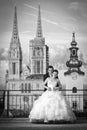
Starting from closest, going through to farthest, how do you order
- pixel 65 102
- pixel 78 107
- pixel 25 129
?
pixel 25 129, pixel 65 102, pixel 78 107

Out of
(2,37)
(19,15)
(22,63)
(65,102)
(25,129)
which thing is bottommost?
(25,129)

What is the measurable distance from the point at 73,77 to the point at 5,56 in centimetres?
199

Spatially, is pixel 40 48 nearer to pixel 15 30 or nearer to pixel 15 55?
pixel 15 55

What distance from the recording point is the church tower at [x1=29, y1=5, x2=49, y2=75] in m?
9.34

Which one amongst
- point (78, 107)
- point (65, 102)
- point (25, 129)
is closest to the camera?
point (25, 129)

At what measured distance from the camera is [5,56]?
9.30m

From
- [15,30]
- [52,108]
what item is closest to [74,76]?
[15,30]

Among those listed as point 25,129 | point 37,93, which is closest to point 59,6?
point 37,93

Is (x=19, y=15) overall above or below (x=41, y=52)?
above

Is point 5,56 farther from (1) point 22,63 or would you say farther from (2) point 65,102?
(2) point 65,102

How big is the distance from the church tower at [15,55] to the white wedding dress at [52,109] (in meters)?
3.48

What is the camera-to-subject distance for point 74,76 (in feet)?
31.0

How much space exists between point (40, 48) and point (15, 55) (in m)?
0.73

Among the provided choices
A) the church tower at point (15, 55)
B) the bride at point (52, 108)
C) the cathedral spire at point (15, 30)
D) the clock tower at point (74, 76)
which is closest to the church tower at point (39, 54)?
the church tower at point (15, 55)
